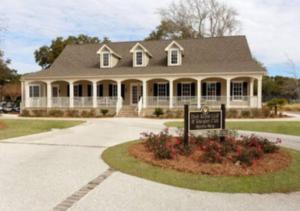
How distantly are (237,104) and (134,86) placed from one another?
987 cm

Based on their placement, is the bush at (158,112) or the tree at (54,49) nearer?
the bush at (158,112)

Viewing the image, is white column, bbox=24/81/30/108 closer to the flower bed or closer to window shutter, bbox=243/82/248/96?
window shutter, bbox=243/82/248/96

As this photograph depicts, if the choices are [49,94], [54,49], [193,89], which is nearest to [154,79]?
[193,89]

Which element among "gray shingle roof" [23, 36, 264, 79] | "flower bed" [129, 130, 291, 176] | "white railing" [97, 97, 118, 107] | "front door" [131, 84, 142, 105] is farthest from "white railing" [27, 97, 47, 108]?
"flower bed" [129, 130, 291, 176]

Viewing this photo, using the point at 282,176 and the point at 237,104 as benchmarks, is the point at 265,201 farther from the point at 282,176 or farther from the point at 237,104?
the point at 237,104

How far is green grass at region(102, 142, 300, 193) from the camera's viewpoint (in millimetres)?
5814

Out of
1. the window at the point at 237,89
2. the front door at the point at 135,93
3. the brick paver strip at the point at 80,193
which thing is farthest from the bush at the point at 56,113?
the brick paver strip at the point at 80,193

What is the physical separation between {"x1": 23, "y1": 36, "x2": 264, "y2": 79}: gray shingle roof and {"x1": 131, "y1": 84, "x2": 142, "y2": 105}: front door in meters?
1.80

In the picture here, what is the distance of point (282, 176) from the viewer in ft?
21.4

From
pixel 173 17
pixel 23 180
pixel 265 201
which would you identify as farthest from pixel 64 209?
pixel 173 17

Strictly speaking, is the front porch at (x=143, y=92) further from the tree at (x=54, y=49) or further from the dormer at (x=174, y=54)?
the tree at (x=54, y=49)

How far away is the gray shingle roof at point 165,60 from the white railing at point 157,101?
2385 millimetres

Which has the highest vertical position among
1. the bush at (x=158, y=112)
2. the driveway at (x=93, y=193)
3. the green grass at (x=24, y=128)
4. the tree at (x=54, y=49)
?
the tree at (x=54, y=49)

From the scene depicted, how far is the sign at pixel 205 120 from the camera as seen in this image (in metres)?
8.63
